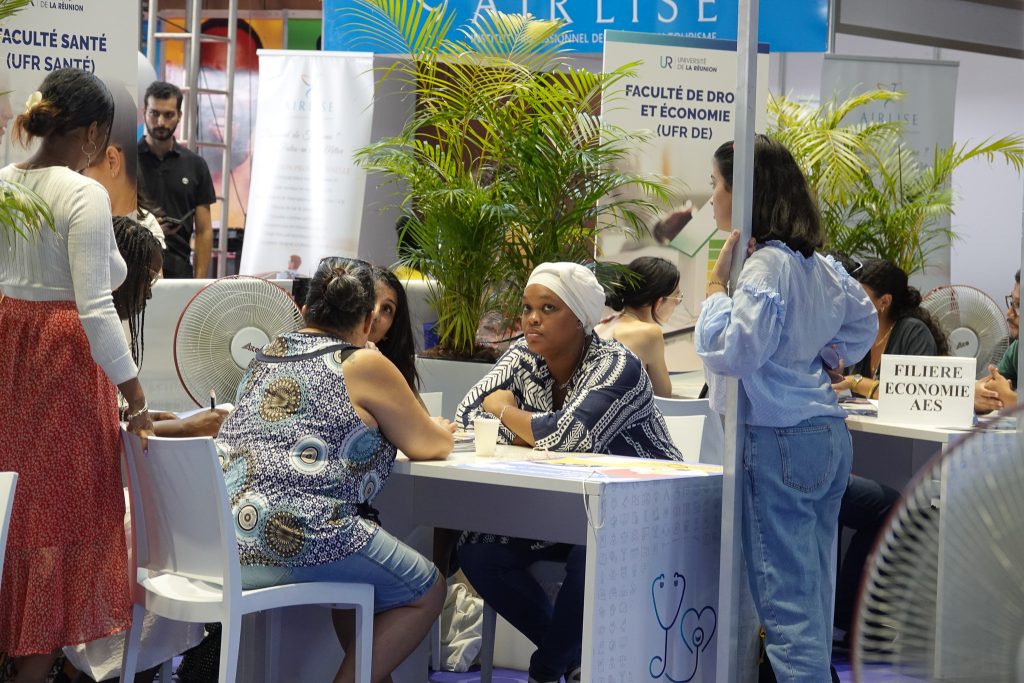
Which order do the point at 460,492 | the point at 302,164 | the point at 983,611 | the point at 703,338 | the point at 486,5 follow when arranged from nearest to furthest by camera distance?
the point at 983,611 → the point at 703,338 → the point at 460,492 → the point at 486,5 → the point at 302,164

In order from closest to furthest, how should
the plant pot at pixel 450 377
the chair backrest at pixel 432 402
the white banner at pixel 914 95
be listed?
the chair backrest at pixel 432 402
the plant pot at pixel 450 377
the white banner at pixel 914 95

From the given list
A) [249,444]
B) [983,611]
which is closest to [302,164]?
[249,444]

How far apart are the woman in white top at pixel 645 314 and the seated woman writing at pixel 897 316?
0.67 meters

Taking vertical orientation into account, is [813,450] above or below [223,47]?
below

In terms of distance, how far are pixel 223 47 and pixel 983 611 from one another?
1351 centimetres

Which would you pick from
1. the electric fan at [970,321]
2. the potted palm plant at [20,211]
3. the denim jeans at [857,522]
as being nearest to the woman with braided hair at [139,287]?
the potted palm plant at [20,211]

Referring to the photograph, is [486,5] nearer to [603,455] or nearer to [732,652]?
[603,455]

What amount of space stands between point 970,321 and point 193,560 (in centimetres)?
469

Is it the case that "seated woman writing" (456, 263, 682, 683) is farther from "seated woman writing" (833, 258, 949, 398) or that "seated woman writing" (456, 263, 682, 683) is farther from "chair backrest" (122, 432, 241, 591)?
"seated woman writing" (833, 258, 949, 398)

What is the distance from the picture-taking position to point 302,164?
325 inches

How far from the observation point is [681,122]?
6.36 metres

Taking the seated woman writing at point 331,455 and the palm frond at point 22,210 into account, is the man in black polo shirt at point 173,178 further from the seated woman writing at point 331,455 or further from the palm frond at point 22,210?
the seated woman writing at point 331,455

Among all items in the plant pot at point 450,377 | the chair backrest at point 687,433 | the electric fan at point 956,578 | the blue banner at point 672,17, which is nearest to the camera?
the electric fan at point 956,578

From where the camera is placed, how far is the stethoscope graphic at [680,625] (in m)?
2.94
